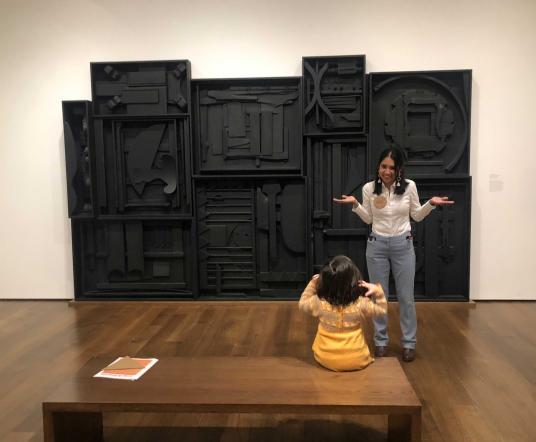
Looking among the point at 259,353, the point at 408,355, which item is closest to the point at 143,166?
the point at 259,353

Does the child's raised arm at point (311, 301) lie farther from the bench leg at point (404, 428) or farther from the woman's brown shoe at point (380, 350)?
the woman's brown shoe at point (380, 350)

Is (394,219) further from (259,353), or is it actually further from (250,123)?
(250,123)

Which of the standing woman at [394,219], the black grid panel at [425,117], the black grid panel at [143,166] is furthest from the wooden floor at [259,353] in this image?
the black grid panel at [425,117]

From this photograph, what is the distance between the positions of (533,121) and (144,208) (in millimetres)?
3915

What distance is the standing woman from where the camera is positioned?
3076 mm

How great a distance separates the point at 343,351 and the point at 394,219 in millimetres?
1236

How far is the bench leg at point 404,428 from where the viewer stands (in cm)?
188

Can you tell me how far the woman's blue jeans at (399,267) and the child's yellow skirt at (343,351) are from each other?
3.42 feet

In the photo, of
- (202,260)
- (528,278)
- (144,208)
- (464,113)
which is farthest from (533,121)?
(144,208)

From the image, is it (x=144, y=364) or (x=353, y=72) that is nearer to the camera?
(x=144, y=364)

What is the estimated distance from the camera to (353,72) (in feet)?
15.0

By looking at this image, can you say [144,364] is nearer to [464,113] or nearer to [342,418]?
[342,418]

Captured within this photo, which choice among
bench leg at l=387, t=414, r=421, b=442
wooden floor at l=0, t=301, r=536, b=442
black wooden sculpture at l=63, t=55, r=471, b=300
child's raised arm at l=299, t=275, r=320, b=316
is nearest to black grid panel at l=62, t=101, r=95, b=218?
black wooden sculpture at l=63, t=55, r=471, b=300

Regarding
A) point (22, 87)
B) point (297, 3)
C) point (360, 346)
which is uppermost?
point (297, 3)
